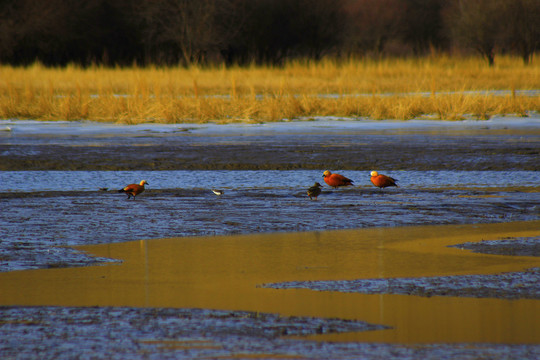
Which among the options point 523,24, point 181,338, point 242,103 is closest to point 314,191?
point 181,338

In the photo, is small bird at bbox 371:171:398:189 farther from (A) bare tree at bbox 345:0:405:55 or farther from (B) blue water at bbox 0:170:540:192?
(A) bare tree at bbox 345:0:405:55

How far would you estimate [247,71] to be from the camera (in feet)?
87.1

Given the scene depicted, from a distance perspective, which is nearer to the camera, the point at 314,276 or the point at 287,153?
the point at 314,276

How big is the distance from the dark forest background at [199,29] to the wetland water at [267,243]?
22856 mm

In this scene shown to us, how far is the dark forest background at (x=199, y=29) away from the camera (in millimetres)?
34250

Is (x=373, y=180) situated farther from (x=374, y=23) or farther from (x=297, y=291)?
(x=374, y=23)

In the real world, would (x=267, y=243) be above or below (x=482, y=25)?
below

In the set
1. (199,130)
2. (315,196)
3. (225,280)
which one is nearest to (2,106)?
(199,130)

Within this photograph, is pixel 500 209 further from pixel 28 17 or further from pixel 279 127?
pixel 28 17

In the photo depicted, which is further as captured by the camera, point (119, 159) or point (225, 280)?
point (119, 159)

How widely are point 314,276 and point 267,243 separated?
41.9 inches

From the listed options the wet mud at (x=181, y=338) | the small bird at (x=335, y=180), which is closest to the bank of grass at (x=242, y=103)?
the small bird at (x=335, y=180)

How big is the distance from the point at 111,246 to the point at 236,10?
3101 cm

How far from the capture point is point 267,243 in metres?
5.69
